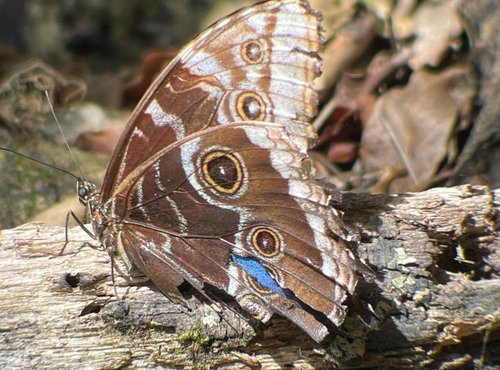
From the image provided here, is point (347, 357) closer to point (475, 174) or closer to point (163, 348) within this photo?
point (163, 348)

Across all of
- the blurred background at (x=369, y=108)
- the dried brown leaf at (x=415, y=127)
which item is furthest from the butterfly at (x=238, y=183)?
the dried brown leaf at (x=415, y=127)

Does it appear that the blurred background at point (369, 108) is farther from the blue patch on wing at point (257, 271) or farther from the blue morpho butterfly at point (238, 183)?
the blue patch on wing at point (257, 271)

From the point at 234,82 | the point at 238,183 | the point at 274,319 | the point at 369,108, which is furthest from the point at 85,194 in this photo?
the point at 369,108

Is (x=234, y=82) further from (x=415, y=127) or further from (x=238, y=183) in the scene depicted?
(x=415, y=127)

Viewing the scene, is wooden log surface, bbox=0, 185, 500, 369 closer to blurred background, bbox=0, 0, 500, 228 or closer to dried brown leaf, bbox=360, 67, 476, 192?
blurred background, bbox=0, 0, 500, 228

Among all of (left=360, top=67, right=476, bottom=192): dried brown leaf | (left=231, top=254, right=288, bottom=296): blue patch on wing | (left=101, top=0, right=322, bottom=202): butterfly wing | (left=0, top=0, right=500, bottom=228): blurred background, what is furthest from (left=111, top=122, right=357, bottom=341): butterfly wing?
Answer: (left=360, top=67, right=476, bottom=192): dried brown leaf

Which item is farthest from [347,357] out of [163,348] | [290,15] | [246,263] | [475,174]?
[475,174]
